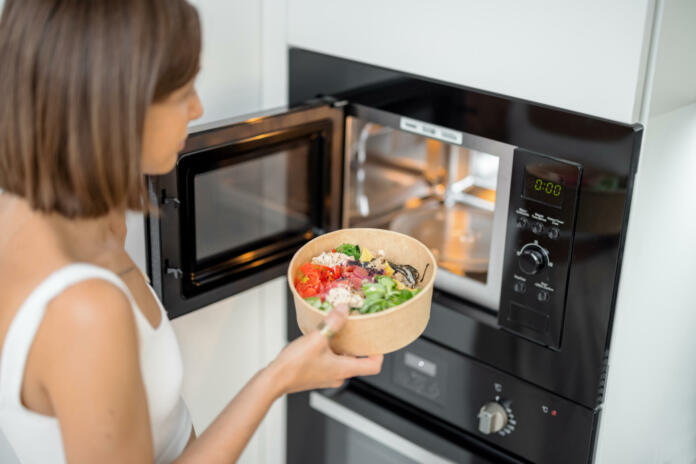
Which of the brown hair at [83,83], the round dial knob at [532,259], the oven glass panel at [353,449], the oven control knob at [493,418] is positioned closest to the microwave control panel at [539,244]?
the round dial knob at [532,259]

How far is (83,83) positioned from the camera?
658 mm

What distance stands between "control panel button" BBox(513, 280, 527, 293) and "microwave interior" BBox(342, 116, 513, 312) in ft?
0.73

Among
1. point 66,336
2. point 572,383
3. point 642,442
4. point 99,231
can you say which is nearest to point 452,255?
point 572,383

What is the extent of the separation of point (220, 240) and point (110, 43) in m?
0.58

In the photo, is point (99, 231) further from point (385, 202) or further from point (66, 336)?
point (385, 202)

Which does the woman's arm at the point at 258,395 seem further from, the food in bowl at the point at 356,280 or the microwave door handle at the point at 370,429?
the microwave door handle at the point at 370,429

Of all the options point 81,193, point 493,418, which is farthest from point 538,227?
point 81,193

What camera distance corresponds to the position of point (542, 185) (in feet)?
3.41

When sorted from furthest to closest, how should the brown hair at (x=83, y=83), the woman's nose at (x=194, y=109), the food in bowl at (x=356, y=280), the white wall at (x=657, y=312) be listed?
the white wall at (x=657, y=312), the food in bowl at (x=356, y=280), the woman's nose at (x=194, y=109), the brown hair at (x=83, y=83)

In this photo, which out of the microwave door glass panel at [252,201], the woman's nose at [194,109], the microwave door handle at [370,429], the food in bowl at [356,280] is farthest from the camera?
the microwave door handle at [370,429]

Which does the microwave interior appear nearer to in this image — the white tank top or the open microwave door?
the open microwave door

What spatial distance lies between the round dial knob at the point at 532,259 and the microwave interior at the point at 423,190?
25 cm

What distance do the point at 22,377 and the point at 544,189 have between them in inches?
26.8

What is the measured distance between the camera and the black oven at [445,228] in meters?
1.03
